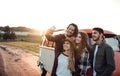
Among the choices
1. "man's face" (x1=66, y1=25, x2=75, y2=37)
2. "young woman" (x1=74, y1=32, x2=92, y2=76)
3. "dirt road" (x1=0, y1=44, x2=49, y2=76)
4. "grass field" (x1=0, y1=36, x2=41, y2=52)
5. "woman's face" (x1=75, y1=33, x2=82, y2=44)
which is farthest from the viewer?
"grass field" (x1=0, y1=36, x2=41, y2=52)

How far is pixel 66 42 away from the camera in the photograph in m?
5.93

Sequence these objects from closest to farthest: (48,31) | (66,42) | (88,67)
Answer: (66,42) → (88,67) → (48,31)

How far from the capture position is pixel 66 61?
5977 millimetres

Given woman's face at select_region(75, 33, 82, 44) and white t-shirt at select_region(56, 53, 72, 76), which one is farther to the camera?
woman's face at select_region(75, 33, 82, 44)

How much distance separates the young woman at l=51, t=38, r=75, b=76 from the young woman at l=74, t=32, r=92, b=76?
241mm

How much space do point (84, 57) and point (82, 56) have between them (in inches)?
2.0

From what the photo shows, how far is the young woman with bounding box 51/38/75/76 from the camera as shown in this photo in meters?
5.94

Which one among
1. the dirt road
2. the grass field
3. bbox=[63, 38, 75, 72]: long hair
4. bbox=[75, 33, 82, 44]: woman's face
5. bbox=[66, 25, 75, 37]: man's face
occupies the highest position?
bbox=[66, 25, 75, 37]: man's face

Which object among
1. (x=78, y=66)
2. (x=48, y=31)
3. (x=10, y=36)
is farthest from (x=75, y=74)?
(x=10, y=36)

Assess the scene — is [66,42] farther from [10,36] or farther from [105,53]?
[10,36]

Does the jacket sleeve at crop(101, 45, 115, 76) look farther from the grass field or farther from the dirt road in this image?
the grass field

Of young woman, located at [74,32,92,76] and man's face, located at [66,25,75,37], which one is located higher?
man's face, located at [66,25,75,37]

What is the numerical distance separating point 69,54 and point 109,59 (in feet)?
2.39

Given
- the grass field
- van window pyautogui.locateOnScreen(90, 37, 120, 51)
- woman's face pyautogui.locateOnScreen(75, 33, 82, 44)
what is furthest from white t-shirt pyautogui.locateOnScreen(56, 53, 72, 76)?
the grass field
